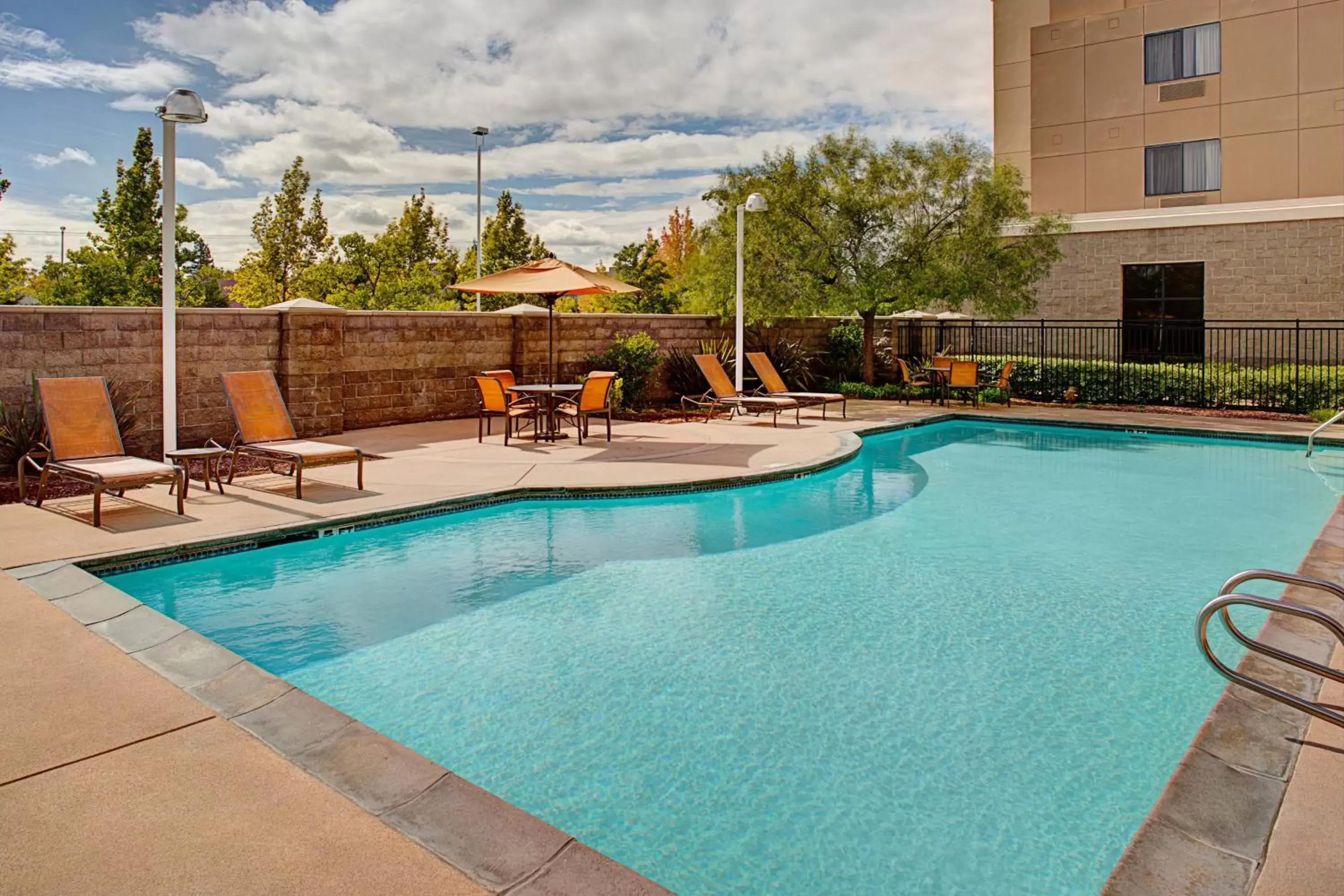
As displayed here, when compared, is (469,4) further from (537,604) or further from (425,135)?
(425,135)

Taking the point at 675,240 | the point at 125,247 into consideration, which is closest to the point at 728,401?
the point at 125,247

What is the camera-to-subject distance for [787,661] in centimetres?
479

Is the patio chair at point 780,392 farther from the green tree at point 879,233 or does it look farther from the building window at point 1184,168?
the building window at point 1184,168

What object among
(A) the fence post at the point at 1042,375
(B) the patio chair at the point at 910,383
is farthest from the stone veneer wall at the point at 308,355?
(A) the fence post at the point at 1042,375

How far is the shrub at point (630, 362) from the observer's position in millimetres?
15406

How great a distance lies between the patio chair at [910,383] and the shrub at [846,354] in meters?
0.91

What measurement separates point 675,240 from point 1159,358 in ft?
90.4

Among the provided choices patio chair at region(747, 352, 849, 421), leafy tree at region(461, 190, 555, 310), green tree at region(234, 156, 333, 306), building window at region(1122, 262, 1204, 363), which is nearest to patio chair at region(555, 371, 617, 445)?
patio chair at region(747, 352, 849, 421)

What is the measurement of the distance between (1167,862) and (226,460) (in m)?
9.99

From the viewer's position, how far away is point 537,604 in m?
5.73

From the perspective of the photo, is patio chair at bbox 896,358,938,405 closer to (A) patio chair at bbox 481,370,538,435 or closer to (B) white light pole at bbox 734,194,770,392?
(B) white light pole at bbox 734,194,770,392

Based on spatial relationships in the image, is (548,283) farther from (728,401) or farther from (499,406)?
(728,401)

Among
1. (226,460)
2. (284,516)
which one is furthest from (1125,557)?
(226,460)

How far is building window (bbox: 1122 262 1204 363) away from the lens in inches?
816
